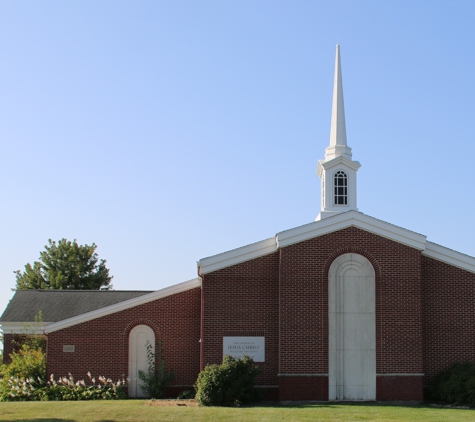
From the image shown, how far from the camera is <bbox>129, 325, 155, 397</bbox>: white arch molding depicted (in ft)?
101

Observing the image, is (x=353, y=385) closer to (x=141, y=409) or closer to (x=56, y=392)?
(x=141, y=409)

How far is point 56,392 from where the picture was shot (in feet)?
99.2

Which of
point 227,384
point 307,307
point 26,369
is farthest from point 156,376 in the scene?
point 307,307

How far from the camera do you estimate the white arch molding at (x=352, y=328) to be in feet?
91.0

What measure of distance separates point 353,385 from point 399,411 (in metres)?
3.47

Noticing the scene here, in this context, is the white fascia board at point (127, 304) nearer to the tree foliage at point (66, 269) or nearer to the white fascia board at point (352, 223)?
the white fascia board at point (352, 223)

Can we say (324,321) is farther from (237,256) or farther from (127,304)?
(127,304)

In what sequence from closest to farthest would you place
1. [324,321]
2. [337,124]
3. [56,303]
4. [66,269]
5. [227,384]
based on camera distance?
[227,384] < [324,321] < [337,124] < [56,303] < [66,269]

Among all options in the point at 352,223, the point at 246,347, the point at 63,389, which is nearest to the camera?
the point at 352,223

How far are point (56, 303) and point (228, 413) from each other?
21.6 m

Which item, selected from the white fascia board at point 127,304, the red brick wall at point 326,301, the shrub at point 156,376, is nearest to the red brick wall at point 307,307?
the red brick wall at point 326,301

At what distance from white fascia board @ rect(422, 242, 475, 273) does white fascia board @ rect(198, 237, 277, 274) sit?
566 centimetres

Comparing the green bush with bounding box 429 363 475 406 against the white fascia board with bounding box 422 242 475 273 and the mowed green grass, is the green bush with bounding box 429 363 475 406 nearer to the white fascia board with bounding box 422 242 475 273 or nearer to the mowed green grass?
the mowed green grass

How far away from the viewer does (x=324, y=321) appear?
28.0 meters
